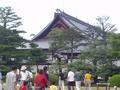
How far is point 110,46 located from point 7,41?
8.90 metres

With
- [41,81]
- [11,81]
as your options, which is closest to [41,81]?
[41,81]

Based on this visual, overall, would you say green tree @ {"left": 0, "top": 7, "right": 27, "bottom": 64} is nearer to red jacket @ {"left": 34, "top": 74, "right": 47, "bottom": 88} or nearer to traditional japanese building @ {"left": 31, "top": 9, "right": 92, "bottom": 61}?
traditional japanese building @ {"left": 31, "top": 9, "right": 92, "bottom": 61}

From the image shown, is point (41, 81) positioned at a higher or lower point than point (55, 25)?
lower

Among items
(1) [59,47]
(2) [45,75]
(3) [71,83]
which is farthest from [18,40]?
(2) [45,75]

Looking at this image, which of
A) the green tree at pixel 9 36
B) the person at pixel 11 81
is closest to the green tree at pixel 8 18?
the green tree at pixel 9 36

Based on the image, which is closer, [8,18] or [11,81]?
[11,81]

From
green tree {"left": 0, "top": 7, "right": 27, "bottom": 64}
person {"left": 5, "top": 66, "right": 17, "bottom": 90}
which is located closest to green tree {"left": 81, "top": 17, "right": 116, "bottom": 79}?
green tree {"left": 0, "top": 7, "right": 27, "bottom": 64}

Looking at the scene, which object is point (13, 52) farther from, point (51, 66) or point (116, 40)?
point (116, 40)

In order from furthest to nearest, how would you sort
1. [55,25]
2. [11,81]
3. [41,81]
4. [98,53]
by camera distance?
[55,25] → [98,53] → [11,81] → [41,81]

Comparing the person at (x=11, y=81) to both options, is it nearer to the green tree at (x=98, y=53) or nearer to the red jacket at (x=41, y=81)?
the red jacket at (x=41, y=81)

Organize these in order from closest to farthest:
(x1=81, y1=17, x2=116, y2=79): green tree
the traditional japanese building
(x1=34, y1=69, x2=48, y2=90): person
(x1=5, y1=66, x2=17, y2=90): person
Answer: (x1=34, y1=69, x2=48, y2=90): person, (x1=5, y1=66, x2=17, y2=90): person, (x1=81, y1=17, x2=116, y2=79): green tree, the traditional japanese building

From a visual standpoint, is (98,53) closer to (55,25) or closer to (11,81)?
(55,25)

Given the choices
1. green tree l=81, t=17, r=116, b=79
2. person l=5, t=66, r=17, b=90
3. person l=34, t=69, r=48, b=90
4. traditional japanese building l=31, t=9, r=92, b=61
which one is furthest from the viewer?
traditional japanese building l=31, t=9, r=92, b=61

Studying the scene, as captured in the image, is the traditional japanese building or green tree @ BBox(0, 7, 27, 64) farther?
the traditional japanese building
